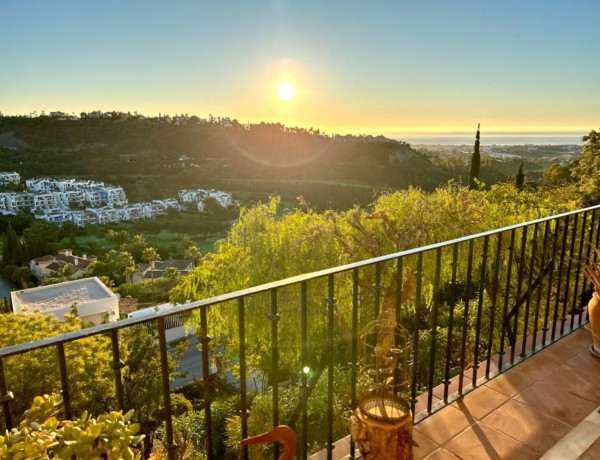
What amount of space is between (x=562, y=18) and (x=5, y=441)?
8532 millimetres

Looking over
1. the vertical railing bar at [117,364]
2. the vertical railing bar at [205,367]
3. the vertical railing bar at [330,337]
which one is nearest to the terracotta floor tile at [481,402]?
the vertical railing bar at [330,337]

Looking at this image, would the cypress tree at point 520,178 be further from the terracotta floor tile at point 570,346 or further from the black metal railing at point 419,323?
the terracotta floor tile at point 570,346

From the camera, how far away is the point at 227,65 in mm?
19906

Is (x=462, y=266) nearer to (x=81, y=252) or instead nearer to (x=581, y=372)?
(x=581, y=372)

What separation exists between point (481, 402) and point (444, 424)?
28 cm

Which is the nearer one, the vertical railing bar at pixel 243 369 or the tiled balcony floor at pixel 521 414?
the vertical railing bar at pixel 243 369

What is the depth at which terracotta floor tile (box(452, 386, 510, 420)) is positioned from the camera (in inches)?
80.4

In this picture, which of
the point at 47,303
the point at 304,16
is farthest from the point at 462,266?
the point at 47,303

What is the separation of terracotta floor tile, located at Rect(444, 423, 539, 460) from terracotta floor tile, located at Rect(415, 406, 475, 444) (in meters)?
0.04

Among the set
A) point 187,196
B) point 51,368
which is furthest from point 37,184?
point 51,368

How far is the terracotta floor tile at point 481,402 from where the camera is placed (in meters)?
2.04

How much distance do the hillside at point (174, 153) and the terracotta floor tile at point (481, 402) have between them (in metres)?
35.0

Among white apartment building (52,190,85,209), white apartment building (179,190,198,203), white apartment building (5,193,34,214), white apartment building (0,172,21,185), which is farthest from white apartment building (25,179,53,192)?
white apartment building (179,190,198,203)

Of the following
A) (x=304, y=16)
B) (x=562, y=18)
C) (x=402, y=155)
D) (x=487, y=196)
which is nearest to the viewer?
(x=562, y=18)
